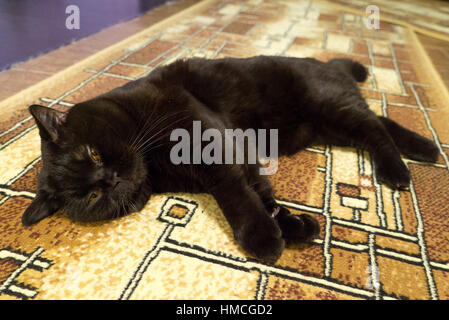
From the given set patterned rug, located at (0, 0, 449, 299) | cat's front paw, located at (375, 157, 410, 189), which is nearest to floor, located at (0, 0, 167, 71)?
patterned rug, located at (0, 0, 449, 299)

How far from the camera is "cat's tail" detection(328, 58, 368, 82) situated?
5.03ft

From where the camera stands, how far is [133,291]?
2.45 ft

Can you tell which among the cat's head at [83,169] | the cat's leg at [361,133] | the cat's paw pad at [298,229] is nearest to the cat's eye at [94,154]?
the cat's head at [83,169]

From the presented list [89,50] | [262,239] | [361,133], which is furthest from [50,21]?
[262,239]

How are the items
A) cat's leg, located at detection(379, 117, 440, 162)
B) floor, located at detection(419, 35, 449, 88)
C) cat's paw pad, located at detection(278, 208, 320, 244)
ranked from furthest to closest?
floor, located at detection(419, 35, 449, 88) → cat's leg, located at detection(379, 117, 440, 162) → cat's paw pad, located at detection(278, 208, 320, 244)

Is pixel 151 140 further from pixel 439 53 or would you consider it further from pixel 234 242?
pixel 439 53

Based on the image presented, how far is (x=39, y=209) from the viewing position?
2.78 ft

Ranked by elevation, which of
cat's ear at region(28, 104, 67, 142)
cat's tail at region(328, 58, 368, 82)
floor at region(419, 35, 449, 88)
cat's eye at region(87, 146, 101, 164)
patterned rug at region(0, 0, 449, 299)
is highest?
floor at region(419, 35, 449, 88)

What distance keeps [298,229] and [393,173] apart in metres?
0.48

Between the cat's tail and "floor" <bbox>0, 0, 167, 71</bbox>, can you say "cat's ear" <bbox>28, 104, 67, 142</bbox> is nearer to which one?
the cat's tail

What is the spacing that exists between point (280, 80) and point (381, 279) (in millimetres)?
811

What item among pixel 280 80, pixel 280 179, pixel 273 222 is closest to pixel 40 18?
pixel 280 80

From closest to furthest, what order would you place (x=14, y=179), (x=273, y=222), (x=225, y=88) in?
(x=273, y=222)
(x=14, y=179)
(x=225, y=88)
